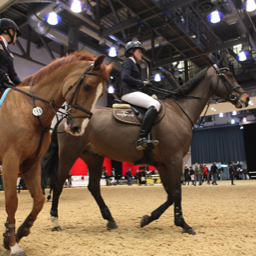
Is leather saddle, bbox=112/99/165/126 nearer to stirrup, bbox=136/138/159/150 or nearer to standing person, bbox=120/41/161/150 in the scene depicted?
standing person, bbox=120/41/161/150

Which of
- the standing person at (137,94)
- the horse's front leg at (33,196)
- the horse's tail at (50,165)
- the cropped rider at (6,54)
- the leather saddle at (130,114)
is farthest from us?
the horse's tail at (50,165)

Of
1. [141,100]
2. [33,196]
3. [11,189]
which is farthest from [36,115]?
[141,100]

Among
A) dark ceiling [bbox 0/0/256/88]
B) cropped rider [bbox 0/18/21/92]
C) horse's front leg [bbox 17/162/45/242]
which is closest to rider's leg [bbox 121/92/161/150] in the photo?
horse's front leg [bbox 17/162/45/242]

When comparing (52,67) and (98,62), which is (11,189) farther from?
(98,62)

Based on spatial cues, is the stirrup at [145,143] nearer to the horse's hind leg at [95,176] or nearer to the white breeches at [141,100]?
the white breeches at [141,100]

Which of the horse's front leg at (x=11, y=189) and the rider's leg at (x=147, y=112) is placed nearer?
the horse's front leg at (x=11, y=189)

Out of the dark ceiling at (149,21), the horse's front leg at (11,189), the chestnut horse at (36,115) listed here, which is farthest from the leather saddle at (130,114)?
the dark ceiling at (149,21)

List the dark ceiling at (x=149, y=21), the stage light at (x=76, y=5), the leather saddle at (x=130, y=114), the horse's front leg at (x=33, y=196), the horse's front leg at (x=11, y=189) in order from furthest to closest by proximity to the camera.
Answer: the dark ceiling at (x=149, y=21)
the stage light at (x=76, y=5)
the leather saddle at (x=130, y=114)
the horse's front leg at (x=33, y=196)
the horse's front leg at (x=11, y=189)

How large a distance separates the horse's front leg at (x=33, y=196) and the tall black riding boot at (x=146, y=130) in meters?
1.55

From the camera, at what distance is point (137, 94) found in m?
4.13

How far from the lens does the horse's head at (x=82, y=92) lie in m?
2.44

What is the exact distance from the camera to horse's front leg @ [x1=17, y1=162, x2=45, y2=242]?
8.53 ft

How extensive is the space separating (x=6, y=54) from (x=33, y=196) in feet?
5.26

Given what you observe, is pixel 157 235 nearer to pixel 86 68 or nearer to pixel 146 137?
pixel 146 137
